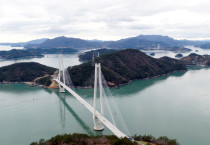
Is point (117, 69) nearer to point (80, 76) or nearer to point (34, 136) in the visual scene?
point (80, 76)

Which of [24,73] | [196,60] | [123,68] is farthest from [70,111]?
[196,60]

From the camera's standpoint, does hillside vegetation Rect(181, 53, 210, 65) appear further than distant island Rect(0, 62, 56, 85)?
Yes

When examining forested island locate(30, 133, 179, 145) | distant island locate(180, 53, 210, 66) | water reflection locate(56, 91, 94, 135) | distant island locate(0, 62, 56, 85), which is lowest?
water reflection locate(56, 91, 94, 135)

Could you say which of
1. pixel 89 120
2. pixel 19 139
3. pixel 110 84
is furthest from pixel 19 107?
pixel 110 84

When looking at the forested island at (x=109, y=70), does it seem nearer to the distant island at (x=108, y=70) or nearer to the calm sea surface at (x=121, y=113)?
the distant island at (x=108, y=70)

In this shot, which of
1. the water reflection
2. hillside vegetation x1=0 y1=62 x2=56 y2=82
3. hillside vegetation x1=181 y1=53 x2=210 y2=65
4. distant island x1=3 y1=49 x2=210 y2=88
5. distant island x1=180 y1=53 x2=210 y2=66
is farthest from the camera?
hillside vegetation x1=181 y1=53 x2=210 y2=65

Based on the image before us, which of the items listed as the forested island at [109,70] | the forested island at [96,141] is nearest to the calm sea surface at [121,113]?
the forested island at [96,141]

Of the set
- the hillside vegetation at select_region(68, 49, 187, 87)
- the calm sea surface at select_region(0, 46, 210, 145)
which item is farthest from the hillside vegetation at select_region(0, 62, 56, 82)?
the hillside vegetation at select_region(68, 49, 187, 87)

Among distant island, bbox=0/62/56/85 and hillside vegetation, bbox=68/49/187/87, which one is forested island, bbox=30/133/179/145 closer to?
hillside vegetation, bbox=68/49/187/87
